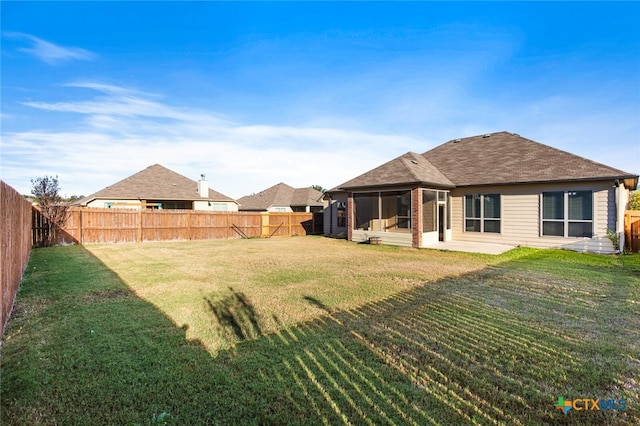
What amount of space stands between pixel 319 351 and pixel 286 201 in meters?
35.4

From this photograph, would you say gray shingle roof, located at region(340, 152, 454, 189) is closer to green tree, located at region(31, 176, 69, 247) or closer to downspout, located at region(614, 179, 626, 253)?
downspout, located at region(614, 179, 626, 253)

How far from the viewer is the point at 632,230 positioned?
38.8 feet

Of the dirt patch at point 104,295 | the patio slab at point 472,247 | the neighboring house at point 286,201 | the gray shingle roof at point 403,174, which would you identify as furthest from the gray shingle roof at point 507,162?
the neighboring house at point 286,201

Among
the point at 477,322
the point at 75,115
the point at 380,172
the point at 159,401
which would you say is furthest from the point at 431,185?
the point at 75,115

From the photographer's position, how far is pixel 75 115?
1617cm

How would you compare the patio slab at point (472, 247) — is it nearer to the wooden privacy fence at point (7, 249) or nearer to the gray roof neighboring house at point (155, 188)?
the wooden privacy fence at point (7, 249)

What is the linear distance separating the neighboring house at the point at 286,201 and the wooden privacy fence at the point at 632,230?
27.7 metres

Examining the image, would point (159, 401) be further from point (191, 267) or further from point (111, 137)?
point (111, 137)

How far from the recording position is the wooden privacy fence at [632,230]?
1170 centimetres

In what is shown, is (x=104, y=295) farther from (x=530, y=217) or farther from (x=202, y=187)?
(x=202, y=187)

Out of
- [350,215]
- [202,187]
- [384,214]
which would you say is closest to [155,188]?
[202,187]

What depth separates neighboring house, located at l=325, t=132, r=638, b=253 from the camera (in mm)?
11734

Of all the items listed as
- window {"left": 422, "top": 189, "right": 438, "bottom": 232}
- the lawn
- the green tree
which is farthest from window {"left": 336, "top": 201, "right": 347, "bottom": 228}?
the green tree

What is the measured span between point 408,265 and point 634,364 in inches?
242
